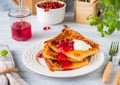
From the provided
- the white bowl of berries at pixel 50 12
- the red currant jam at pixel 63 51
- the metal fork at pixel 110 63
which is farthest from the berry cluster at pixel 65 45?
the white bowl of berries at pixel 50 12

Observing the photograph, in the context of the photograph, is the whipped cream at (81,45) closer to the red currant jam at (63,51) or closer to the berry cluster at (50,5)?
the red currant jam at (63,51)

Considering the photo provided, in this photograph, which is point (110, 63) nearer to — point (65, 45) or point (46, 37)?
point (65, 45)

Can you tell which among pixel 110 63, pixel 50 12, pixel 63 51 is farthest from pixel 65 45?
pixel 50 12

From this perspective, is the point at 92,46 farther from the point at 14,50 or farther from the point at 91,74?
the point at 14,50

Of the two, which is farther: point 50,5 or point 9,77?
point 50,5

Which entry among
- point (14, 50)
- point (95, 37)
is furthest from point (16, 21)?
point (95, 37)

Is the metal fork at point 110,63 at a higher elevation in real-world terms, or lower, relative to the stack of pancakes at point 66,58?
lower
